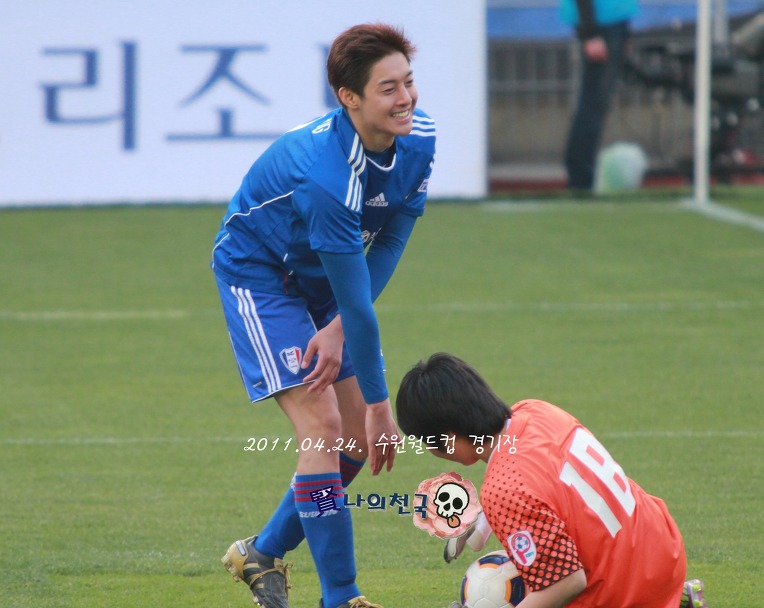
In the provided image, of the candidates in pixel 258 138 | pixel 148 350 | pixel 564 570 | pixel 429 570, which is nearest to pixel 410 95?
pixel 564 570

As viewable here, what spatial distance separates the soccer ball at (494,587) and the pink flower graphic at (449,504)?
130 mm

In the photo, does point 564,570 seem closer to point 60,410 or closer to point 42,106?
point 60,410

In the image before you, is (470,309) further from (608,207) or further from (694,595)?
(694,595)

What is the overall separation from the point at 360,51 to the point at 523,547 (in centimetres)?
138

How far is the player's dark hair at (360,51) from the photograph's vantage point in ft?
12.1

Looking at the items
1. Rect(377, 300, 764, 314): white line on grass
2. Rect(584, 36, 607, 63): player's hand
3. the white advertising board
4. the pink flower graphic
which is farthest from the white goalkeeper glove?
Rect(584, 36, 607, 63): player's hand

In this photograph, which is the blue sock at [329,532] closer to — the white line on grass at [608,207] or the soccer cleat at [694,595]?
the soccer cleat at [694,595]

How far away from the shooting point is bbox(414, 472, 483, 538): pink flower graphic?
146 inches

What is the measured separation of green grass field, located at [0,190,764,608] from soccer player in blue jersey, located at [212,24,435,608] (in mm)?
318

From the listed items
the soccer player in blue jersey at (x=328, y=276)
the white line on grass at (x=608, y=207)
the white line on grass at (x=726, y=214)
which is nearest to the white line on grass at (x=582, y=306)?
the white line on grass at (x=726, y=214)

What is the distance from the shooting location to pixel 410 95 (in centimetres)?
377

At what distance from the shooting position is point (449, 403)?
349cm

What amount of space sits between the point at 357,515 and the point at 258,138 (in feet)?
29.8

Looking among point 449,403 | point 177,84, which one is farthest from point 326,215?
point 177,84
